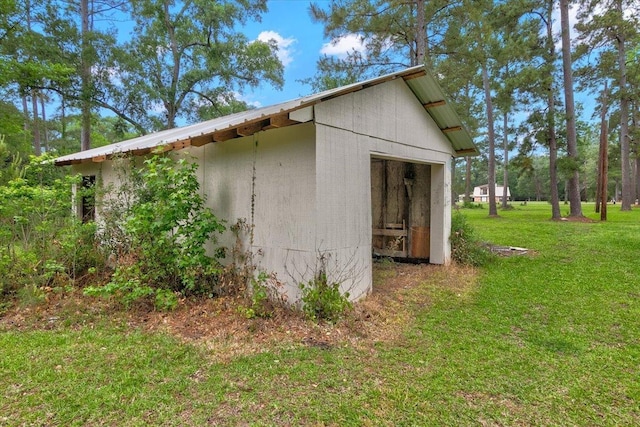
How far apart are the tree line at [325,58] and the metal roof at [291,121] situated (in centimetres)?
525

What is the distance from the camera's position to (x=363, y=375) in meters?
2.92

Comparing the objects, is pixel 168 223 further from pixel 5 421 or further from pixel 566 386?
pixel 566 386

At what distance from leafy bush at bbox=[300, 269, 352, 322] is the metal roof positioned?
1.91m

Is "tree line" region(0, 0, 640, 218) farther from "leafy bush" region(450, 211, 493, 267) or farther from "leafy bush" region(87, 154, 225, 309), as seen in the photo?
"leafy bush" region(87, 154, 225, 309)

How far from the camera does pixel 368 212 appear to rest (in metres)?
4.82

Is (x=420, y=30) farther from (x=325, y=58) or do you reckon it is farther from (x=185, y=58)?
(x=185, y=58)

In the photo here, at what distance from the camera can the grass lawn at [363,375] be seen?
2.39 meters

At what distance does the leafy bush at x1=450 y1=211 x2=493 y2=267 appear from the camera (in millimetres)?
7234

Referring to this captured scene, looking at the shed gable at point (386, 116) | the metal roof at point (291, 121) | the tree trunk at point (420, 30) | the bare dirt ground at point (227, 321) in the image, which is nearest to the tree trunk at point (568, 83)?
the tree trunk at point (420, 30)

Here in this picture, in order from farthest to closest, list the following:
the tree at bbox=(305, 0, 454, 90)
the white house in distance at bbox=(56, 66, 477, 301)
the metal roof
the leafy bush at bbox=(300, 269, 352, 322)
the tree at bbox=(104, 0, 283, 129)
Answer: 1. the tree at bbox=(104, 0, 283, 129)
2. the tree at bbox=(305, 0, 454, 90)
3. the white house in distance at bbox=(56, 66, 477, 301)
4. the leafy bush at bbox=(300, 269, 352, 322)
5. the metal roof

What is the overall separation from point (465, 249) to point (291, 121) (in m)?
5.29

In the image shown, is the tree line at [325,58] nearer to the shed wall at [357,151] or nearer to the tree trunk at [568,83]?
the tree trunk at [568,83]

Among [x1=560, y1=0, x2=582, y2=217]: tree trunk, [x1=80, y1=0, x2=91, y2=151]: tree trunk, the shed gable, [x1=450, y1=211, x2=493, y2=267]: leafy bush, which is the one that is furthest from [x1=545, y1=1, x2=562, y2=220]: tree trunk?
[x1=80, y1=0, x2=91, y2=151]: tree trunk

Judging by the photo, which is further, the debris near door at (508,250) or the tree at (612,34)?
the tree at (612,34)
